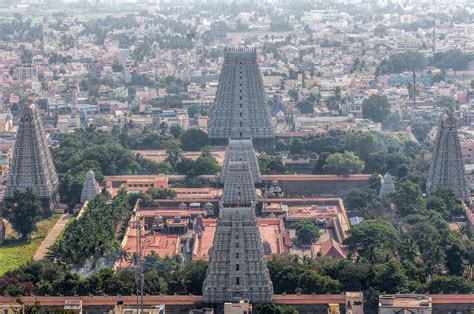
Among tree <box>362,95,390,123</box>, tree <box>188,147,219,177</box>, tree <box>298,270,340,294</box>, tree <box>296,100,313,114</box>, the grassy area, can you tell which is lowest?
tree <box>296,100,313,114</box>

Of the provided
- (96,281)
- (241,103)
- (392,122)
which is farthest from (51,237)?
(392,122)

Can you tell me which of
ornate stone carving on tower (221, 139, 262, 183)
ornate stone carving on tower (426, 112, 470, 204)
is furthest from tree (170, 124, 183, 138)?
ornate stone carving on tower (426, 112, 470, 204)

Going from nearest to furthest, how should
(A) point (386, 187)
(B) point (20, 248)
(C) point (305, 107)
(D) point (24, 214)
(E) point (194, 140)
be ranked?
(B) point (20, 248), (D) point (24, 214), (A) point (386, 187), (E) point (194, 140), (C) point (305, 107)

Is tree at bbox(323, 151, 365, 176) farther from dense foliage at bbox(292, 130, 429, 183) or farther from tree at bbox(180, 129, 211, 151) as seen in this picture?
tree at bbox(180, 129, 211, 151)

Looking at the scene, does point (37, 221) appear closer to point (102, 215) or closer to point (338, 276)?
point (102, 215)

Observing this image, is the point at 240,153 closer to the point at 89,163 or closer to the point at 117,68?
the point at 89,163

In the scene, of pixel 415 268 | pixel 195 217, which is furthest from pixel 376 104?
pixel 415 268

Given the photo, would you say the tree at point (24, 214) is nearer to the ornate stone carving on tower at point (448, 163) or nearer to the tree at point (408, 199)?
the tree at point (408, 199)
